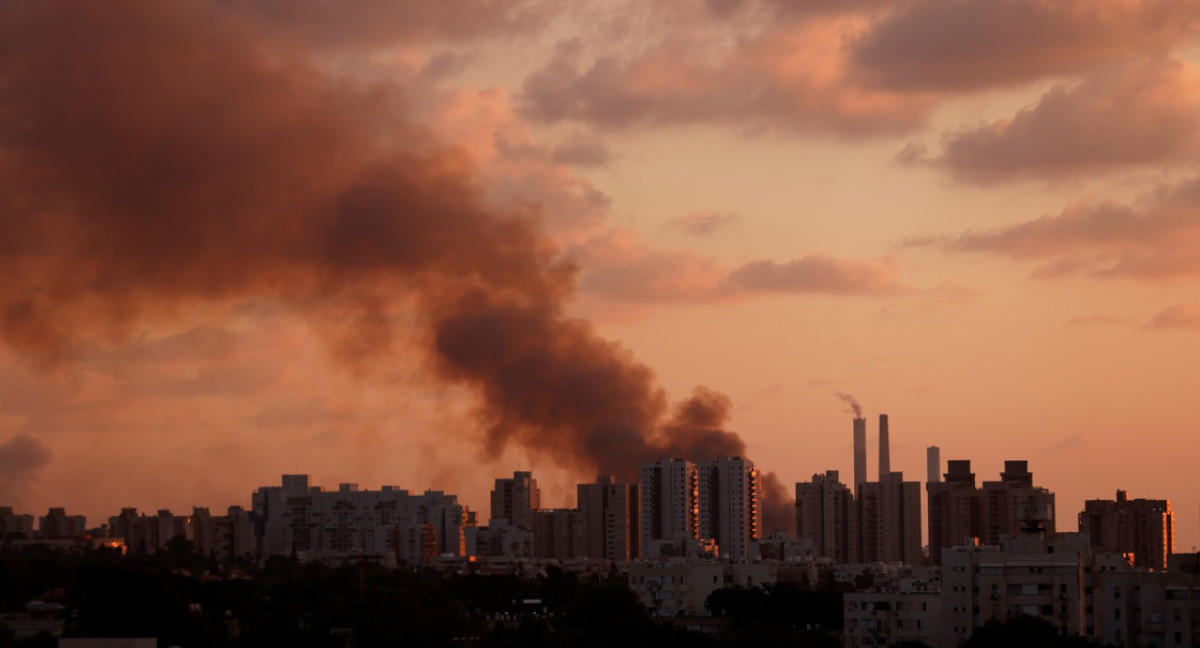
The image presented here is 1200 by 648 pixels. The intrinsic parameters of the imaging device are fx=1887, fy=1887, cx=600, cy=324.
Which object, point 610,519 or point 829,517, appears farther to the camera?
point 829,517

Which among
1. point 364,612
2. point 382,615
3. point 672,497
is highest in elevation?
point 672,497

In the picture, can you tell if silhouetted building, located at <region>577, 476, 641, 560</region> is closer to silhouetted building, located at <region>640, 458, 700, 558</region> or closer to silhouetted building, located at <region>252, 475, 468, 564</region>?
silhouetted building, located at <region>640, 458, 700, 558</region>

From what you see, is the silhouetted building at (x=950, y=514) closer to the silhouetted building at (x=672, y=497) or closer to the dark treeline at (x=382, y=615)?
the silhouetted building at (x=672, y=497)

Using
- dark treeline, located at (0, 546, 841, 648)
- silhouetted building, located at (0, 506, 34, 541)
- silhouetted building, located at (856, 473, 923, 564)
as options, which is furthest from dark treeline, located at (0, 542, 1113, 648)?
silhouetted building, located at (856, 473, 923, 564)

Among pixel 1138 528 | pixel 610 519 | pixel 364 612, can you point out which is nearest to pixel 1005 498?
pixel 1138 528

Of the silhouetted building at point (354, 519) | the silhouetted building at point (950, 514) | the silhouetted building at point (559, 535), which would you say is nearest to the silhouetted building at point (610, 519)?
the silhouetted building at point (559, 535)

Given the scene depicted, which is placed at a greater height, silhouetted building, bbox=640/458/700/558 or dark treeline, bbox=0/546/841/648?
silhouetted building, bbox=640/458/700/558

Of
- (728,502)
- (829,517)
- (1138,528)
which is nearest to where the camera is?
(1138,528)

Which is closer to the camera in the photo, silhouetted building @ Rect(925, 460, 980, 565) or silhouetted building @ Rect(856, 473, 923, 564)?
silhouetted building @ Rect(925, 460, 980, 565)

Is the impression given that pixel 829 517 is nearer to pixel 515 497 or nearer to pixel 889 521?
pixel 889 521

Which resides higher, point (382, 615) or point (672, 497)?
point (672, 497)
